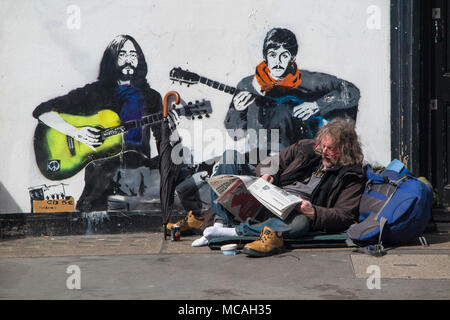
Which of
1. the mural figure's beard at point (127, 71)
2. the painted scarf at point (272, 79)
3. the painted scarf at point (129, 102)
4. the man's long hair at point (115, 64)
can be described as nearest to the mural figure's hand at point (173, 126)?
the painted scarf at point (129, 102)

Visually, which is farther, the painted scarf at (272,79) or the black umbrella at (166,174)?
the painted scarf at (272,79)

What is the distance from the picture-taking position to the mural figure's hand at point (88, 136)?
21.8 feet

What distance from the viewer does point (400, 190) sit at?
5.38 metres

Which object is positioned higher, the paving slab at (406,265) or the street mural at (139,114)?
the street mural at (139,114)

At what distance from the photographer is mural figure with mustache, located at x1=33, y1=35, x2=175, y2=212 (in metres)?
6.59

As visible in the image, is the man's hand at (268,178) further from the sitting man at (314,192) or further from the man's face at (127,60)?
the man's face at (127,60)

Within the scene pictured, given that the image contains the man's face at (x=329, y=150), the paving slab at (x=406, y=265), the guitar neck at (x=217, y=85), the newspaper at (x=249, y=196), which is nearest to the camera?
the paving slab at (x=406, y=265)

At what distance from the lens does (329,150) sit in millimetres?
5578

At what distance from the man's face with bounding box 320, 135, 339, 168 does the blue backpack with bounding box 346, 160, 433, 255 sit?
361 millimetres

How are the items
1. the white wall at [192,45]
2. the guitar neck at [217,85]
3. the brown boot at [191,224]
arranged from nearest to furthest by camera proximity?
the brown boot at [191,224] < the white wall at [192,45] < the guitar neck at [217,85]

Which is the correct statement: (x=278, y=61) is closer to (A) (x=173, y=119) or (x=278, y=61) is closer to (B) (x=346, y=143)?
(A) (x=173, y=119)

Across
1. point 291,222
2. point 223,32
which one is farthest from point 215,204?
point 223,32

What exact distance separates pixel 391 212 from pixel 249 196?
1.21m

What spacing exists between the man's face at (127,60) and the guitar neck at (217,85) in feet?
2.25
